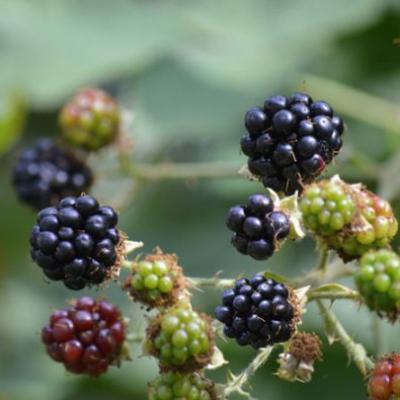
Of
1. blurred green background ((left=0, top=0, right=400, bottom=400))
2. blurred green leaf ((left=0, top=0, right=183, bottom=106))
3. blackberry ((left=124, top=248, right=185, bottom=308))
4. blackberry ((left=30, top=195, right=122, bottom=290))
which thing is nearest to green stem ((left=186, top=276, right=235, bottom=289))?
blackberry ((left=124, top=248, right=185, bottom=308))

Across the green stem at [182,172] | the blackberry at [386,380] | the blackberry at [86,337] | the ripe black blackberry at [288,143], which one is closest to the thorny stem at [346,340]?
the blackberry at [386,380]

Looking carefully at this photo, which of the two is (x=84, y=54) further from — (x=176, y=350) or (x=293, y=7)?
(x=176, y=350)

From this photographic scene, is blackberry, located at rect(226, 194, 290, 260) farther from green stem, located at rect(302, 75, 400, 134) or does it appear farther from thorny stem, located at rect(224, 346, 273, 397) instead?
green stem, located at rect(302, 75, 400, 134)

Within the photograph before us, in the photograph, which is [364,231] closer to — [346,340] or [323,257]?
[323,257]

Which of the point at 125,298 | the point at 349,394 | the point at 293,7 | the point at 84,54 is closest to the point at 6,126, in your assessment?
the point at 84,54

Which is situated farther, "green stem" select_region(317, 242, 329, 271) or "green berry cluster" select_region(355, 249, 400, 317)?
"green stem" select_region(317, 242, 329, 271)

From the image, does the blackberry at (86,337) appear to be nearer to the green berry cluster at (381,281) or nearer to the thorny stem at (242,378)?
the thorny stem at (242,378)
